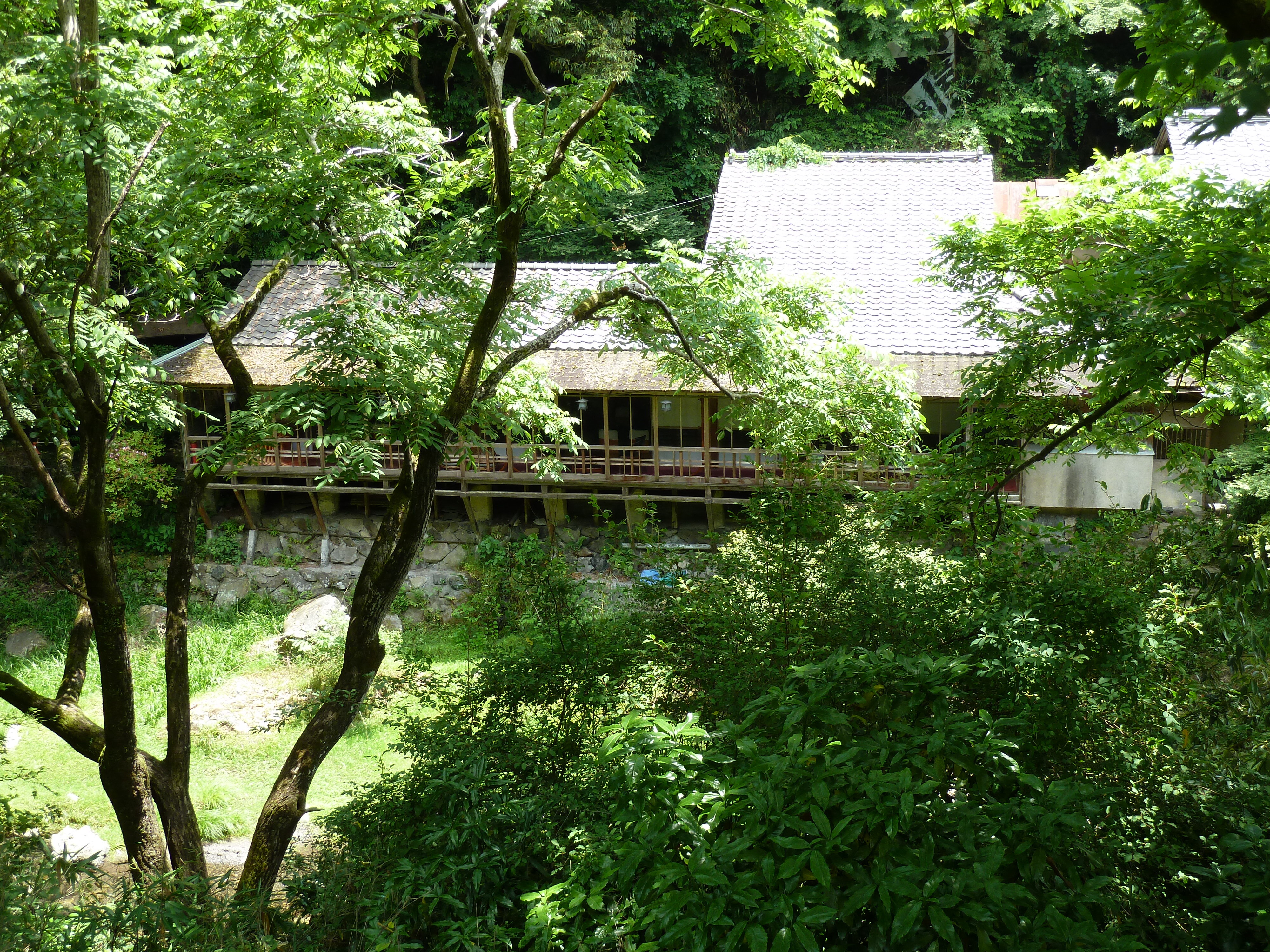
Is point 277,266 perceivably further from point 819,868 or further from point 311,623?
point 311,623

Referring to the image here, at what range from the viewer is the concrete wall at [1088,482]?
10.4m

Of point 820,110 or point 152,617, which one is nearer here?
point 152,617

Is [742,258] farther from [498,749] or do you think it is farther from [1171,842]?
[1171,842]

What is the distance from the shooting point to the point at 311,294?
1344 cm

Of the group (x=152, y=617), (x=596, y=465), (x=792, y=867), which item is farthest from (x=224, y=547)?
(x=792, y=867)

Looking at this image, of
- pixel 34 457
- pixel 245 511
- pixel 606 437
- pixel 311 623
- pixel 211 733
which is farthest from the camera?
pixel 245 511

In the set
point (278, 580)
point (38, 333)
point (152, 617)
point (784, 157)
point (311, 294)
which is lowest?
point (152, 617)

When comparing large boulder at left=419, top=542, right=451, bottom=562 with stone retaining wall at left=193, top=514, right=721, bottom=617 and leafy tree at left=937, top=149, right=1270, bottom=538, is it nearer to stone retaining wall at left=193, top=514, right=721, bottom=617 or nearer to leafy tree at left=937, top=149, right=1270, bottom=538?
stone retaining wall at left=193, top=514, right=721, bottom=617

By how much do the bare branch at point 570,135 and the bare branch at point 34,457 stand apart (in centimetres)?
303

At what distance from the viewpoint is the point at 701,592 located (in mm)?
4301

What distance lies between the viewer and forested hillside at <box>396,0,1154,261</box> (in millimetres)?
16328

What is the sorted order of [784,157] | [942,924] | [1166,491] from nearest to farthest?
1. [942,924]
2. [1166,491]
3. [784,157]

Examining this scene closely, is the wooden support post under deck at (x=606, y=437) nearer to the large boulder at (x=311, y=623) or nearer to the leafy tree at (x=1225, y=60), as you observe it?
the large boulder at (x=311, y=623)

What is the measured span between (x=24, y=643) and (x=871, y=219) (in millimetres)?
13366
